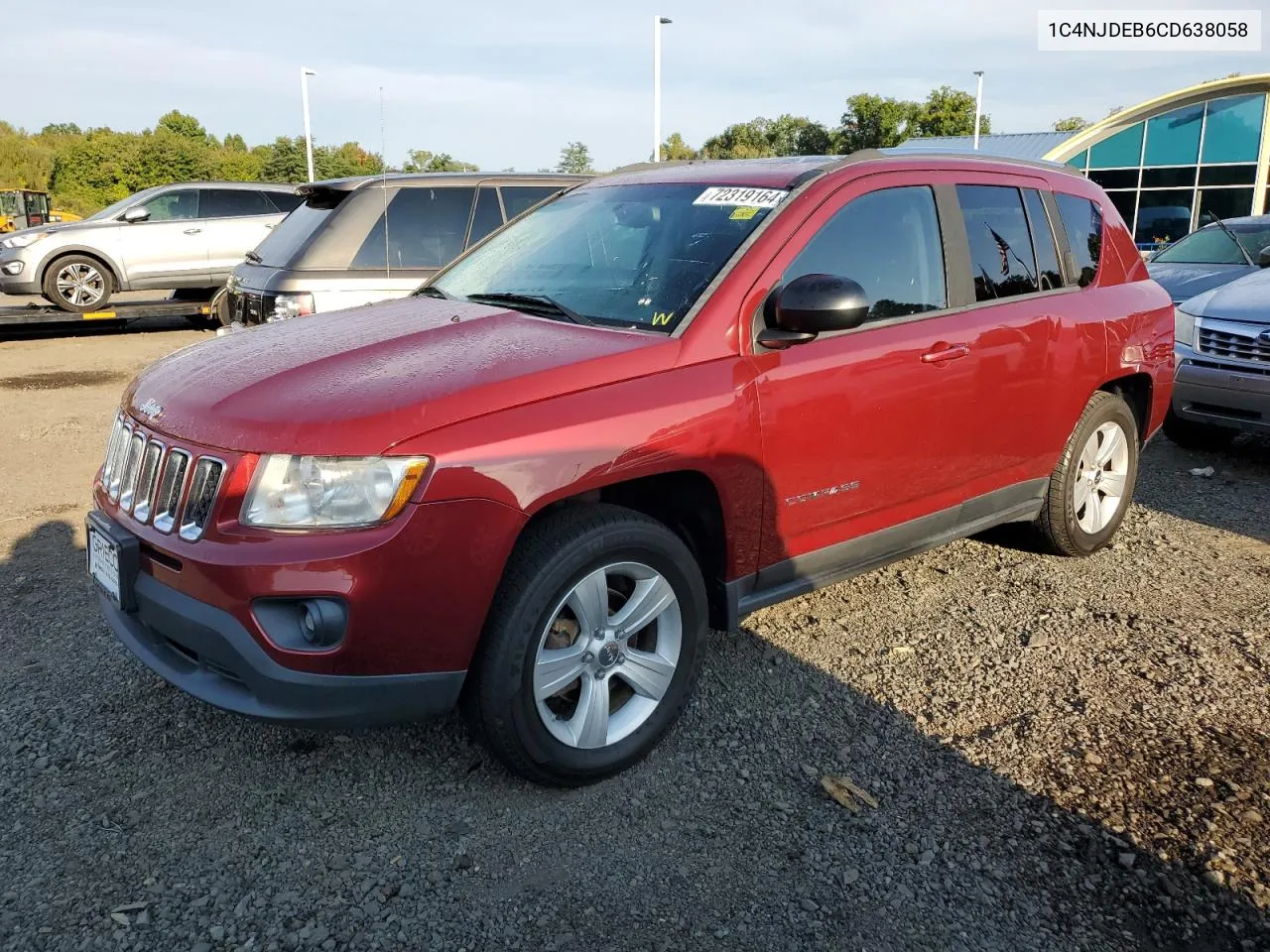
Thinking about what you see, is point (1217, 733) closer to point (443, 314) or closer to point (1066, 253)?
point (1066, 253)

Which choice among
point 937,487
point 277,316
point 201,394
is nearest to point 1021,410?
point 937,487

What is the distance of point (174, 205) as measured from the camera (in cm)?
1327

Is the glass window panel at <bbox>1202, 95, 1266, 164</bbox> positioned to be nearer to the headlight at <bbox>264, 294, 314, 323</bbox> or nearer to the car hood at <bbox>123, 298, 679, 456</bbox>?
the headlight at <bbox>264, 294, 314, 323</bbox>

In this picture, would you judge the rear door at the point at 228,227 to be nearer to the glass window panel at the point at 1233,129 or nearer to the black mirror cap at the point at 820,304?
the black mirror cap at the point at 820,304

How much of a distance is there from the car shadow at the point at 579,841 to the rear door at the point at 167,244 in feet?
36.2

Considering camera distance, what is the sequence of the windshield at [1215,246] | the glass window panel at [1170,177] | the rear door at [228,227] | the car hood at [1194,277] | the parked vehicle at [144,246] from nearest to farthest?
the car hood at [1194,277]
the windshield at [1215,246]
the parked vehicle at [144,246]
the rear door at [228,227]
the glass window panel at [1170,177]

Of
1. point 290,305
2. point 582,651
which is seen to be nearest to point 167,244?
point 290,305

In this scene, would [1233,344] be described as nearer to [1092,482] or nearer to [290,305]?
[1092,482]

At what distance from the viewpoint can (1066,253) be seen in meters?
4.49

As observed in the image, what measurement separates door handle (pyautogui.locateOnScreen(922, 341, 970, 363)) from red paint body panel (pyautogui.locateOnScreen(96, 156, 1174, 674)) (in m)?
0.02

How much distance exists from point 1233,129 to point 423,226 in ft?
90.3

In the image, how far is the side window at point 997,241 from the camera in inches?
158

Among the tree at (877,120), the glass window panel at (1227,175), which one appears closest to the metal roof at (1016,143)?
the glass window panel at (1227,175)

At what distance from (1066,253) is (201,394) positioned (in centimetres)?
364
